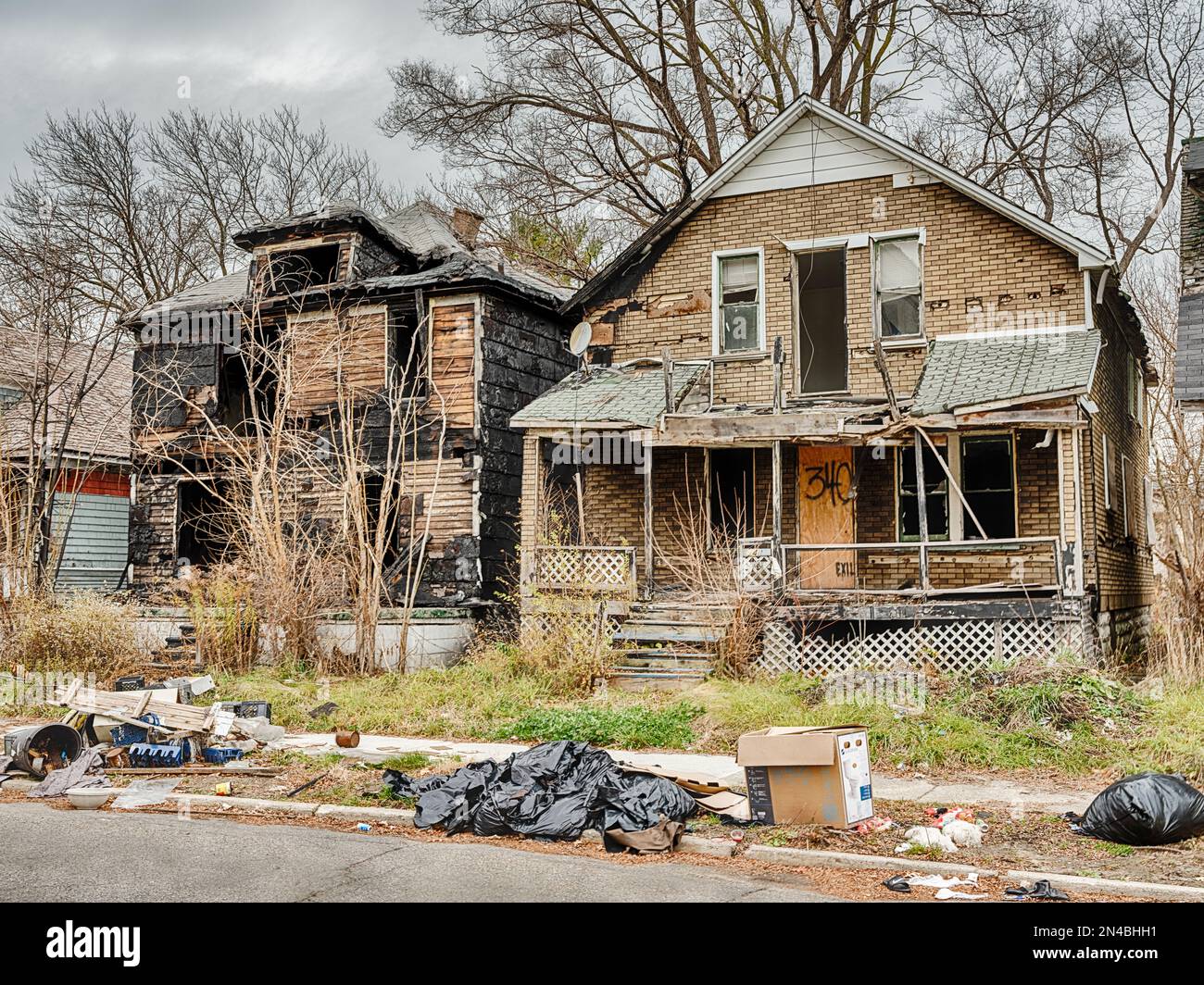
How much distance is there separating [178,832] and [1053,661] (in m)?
9.00

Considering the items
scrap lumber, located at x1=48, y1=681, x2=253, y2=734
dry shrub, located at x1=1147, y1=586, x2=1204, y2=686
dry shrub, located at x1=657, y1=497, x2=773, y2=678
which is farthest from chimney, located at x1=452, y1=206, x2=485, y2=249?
dry shrub, located at x1=1147, y1=586, x2=1204, y2=686

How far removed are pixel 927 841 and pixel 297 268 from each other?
17362mm

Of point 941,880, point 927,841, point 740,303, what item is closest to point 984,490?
point 740,303

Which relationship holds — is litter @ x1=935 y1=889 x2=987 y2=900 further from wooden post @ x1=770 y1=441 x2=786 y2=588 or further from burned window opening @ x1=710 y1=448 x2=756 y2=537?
burned window opening @ x1=710 y1=448 x2=756 y2=537

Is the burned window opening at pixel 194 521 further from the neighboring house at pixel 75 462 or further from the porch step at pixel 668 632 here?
the porch step at pixel 668 632

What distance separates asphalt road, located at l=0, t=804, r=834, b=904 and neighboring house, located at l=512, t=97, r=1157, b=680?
728 cm

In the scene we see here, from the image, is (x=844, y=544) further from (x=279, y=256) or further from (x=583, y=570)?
(x=279, y=256)

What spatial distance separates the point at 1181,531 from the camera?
1447 cm

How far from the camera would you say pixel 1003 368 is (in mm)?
16047

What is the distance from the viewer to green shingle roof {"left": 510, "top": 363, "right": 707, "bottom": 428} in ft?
56.6

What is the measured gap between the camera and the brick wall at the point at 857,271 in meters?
16.9

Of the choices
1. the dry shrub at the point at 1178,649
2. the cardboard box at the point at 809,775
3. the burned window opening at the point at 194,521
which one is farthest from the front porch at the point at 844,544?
the burned window opening at the point at 194,521

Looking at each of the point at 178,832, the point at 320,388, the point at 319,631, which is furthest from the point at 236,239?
Answer: the point at 178,832
